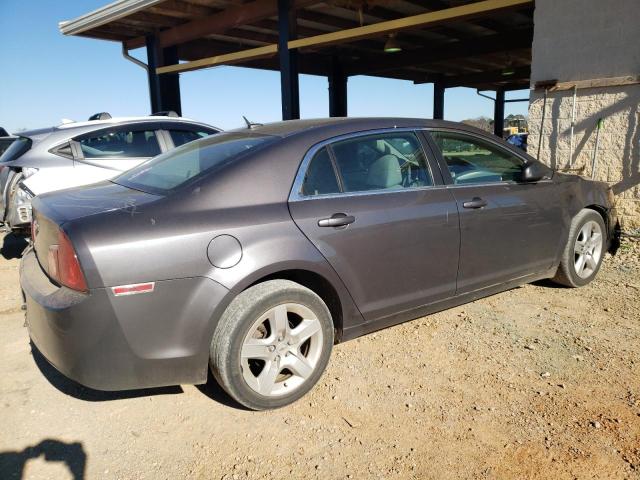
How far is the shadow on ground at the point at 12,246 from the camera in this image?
6.09m

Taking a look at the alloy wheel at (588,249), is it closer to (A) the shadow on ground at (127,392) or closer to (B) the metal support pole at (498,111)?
(A) the shadow on ground at (127,392)

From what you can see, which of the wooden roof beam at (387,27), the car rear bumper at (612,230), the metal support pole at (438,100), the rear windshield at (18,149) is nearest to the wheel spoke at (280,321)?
the car rear bumper at (612,230)

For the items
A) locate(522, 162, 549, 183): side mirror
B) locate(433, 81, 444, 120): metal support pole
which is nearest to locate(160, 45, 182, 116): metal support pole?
locate(522, 162, 549, 183): side mirror

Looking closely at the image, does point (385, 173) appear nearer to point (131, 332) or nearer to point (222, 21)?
point (131, 332)

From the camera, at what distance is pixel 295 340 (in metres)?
2.65

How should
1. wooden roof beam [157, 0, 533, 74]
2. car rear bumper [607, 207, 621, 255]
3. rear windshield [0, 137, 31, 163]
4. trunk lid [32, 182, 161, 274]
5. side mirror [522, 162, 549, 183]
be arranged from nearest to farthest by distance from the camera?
1. trunk lid [32, 182, 161, 274]
2. side mirror [522, 162, 549, 183]
3. car rear bumper [607, 207, 621, 255]
4. rear windshield [0, 137, 31, 163]
5. wooden roof beam [157, 0, 533, 74]

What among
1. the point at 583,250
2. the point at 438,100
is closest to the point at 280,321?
the point at 583,250

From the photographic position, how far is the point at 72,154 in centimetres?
549

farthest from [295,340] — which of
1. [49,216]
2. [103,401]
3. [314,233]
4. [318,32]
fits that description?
[318,32]

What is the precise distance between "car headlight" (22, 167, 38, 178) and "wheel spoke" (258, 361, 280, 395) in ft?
13.1

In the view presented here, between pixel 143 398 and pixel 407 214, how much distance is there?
1884 mm

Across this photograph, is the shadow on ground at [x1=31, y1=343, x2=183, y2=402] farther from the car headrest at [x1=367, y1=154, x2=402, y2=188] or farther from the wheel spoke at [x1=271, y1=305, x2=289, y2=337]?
the car headrest at [x1=367, y1=154, x2=402, y2=188]

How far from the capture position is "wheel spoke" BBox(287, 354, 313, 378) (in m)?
2.66

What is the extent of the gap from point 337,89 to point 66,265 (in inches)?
523
